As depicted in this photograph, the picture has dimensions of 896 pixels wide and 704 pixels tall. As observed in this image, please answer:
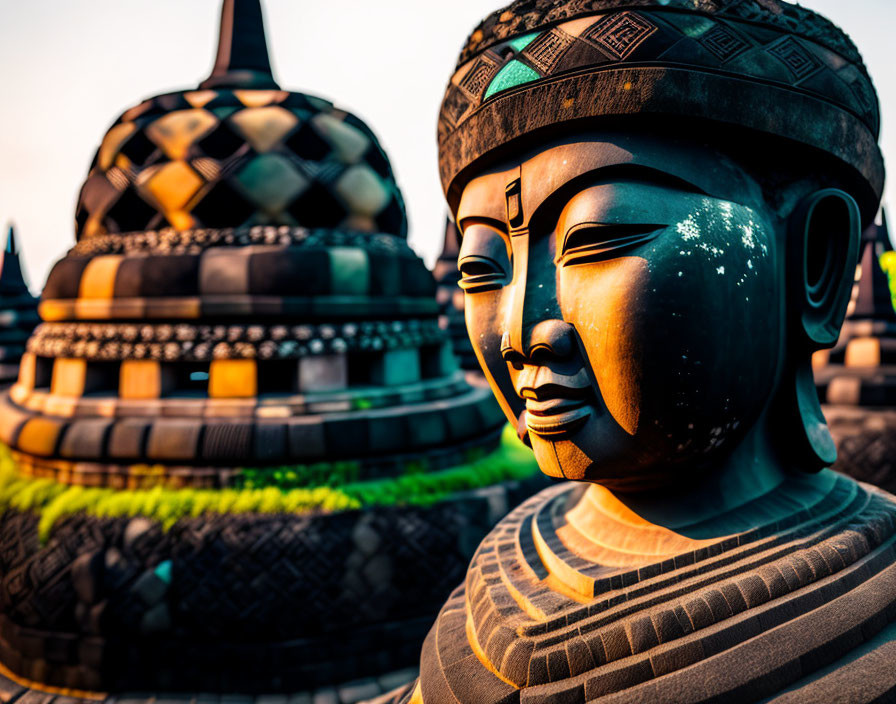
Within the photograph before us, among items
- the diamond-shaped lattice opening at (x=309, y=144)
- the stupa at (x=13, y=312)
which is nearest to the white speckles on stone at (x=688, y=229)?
the diamond-shaped lattice opening at (x=309, y=144)

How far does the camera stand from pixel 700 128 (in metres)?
1.77

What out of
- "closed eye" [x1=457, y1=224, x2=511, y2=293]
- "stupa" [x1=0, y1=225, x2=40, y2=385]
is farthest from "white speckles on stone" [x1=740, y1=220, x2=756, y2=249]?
"stupa" [x1=0, y1=225, x2=40, y2=385]

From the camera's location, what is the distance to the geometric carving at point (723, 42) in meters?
1.73

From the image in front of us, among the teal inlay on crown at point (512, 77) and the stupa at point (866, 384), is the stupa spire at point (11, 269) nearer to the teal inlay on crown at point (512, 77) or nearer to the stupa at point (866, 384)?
the teal inlay on crown at point (512, 77)

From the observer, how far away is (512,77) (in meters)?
1.90

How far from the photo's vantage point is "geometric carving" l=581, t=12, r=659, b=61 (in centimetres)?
173

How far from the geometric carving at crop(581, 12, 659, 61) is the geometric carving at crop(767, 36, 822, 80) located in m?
0.39

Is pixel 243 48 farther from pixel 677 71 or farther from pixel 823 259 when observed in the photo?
pixel 823 259

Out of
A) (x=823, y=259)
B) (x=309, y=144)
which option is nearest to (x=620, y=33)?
(x=823, y=259)

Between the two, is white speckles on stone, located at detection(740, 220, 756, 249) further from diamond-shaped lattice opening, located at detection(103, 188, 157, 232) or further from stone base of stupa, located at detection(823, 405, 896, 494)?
diamond-shaped lattice opening, located at detection(103, 188, 157, 232)

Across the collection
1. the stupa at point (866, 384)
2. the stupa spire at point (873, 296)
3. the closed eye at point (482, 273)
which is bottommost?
the stupa at point (866, 384)

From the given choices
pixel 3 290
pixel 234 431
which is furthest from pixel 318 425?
pixel 3 290

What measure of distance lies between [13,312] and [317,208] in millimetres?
6553

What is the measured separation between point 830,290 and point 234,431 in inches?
144
